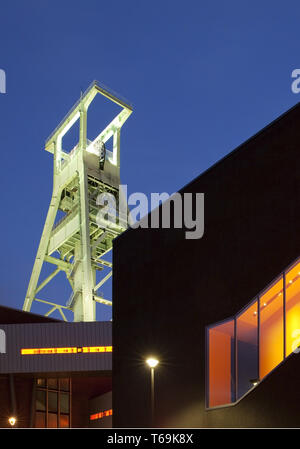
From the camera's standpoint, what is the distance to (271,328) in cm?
1966

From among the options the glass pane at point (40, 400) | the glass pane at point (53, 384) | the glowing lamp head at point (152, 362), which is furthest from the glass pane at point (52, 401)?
the glowing lamp head at point (152, 362)

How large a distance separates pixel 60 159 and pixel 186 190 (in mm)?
43706

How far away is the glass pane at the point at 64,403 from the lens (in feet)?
172

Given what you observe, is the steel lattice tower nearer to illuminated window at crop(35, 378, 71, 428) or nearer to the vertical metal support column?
the vertical metal support column

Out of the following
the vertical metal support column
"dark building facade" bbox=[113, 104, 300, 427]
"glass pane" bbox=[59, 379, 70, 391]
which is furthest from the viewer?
the vertical metal support column

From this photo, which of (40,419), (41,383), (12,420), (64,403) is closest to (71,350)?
(41,383)

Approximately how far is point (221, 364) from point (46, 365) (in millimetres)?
27597

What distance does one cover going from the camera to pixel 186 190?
25.2 m

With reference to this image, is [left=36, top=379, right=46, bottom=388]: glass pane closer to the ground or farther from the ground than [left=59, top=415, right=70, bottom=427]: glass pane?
farther from the ground

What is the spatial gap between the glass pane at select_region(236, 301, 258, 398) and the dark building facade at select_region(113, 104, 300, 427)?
0.03 metres

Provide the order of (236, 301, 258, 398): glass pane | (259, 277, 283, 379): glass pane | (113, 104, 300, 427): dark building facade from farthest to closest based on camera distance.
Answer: (236, 301, 258, 398): glass pane → (113, 104, 300, 427): dark building facade → (259, 277, 283, 379): glass pane

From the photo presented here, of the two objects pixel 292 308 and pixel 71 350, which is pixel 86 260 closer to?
pixel 71 350

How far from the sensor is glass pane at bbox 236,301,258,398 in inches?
795

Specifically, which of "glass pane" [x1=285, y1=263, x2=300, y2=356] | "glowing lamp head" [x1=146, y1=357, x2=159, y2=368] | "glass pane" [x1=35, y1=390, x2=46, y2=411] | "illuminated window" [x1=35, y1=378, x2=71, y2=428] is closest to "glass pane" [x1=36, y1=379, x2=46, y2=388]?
"illuminated window" [x1=35, y1=378, x2=71, y2=428]
